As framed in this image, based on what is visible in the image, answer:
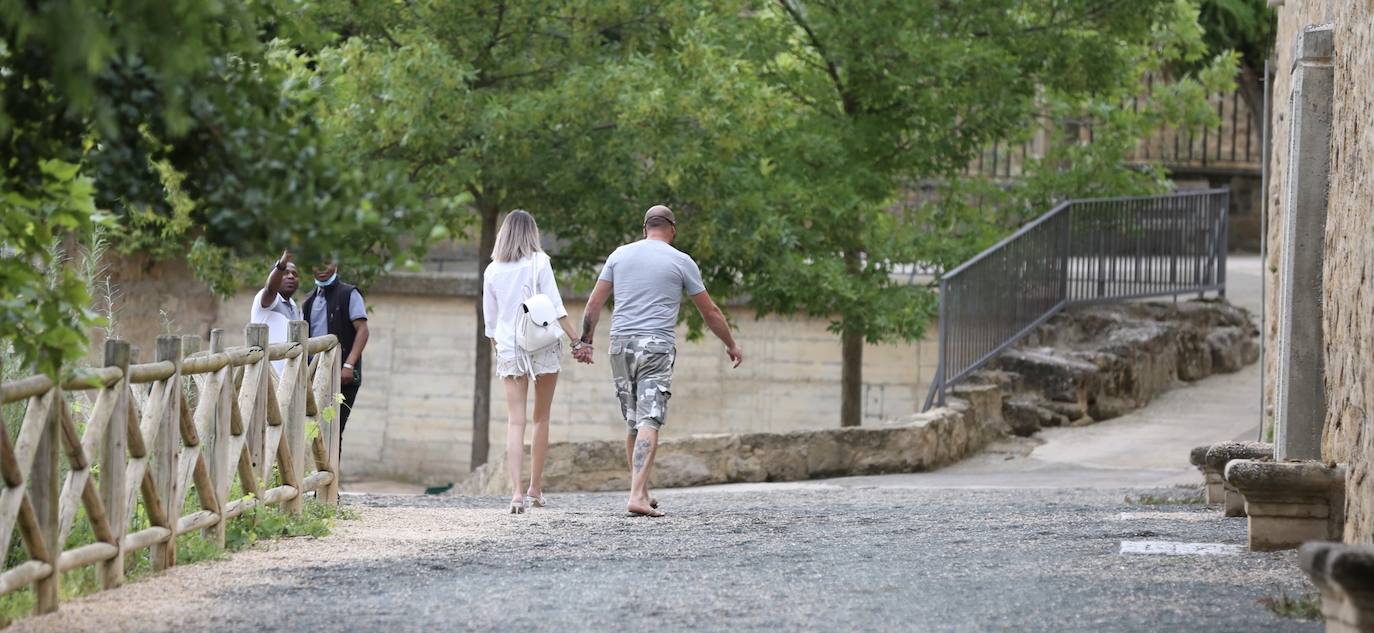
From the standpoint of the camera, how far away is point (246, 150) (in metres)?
4.64

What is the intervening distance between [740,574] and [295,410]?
2.74 m

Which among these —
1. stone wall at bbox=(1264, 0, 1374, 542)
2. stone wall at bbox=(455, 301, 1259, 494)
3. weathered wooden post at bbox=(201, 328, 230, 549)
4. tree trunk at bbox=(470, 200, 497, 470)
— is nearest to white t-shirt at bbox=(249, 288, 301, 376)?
weathered wooden post at bbox=(201, 328, 230, 549)

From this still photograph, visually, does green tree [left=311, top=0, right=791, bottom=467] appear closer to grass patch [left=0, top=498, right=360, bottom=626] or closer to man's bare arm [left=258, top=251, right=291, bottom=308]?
man's bare arm [left=258, top=251, right=291, bottom=308]

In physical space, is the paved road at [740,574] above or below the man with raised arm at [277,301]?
below

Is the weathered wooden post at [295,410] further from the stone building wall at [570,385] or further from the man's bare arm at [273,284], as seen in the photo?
the stone building wall at [570,385]

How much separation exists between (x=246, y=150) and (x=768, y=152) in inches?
475

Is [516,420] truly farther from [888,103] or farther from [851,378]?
[851,378]

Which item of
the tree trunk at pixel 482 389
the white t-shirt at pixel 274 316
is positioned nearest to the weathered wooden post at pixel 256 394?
the white t-shirt at pixel 274 316

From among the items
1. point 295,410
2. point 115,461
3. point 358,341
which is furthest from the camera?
point 358,341

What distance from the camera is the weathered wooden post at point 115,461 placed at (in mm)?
6484

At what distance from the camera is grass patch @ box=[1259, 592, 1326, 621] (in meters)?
5.82

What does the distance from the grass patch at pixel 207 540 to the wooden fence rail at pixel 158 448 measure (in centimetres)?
7

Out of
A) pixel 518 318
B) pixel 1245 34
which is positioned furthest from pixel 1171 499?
pixel 1245 34

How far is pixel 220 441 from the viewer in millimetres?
7637
